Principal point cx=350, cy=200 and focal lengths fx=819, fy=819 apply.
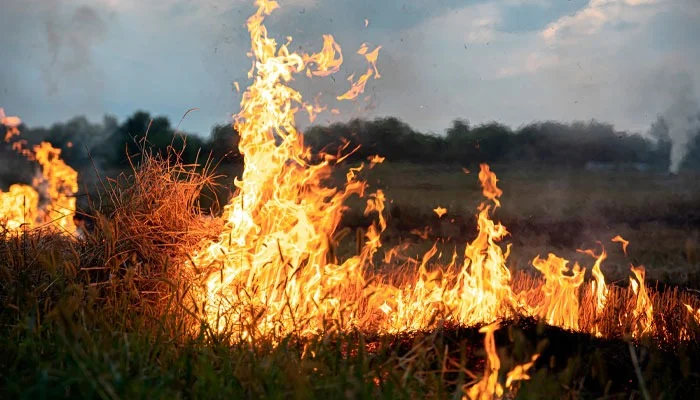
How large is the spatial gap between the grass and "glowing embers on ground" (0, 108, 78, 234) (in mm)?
232

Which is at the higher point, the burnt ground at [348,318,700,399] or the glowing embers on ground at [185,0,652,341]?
the glowing embers on ground at [185,0,652,341]

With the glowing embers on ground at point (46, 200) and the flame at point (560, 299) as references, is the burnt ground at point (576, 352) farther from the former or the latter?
the glowing embers on ground at point (46, 200)

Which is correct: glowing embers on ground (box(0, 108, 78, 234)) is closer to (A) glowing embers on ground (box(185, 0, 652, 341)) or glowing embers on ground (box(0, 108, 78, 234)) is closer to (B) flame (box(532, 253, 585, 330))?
(A) glowing embers on ground (box(185, 0, 652, 341))

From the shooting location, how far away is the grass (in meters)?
3.76

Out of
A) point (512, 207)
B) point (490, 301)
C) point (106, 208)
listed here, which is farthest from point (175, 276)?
point (512, 207)

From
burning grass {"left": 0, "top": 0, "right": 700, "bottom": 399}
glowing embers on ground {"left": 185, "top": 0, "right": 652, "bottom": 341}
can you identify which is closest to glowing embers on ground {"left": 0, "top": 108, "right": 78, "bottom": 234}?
burning grass {"left": 0, "top": 0, "right": 700, "bottom": 399}

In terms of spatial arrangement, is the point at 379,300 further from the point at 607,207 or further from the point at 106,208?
the point at 607,207

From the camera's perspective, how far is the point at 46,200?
42.5 ft

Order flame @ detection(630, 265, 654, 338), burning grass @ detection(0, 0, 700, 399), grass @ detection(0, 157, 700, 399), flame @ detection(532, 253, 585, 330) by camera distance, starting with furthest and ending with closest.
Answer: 1. flame @ detection(532, 253, 585, 330)
2. flame @ detection(630, 265, 654, 338)
3. burning grass @ detection(0, 0, 700, 399)
4. grass @ detection(0, 157, 700, 399)

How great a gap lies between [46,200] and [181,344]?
897 centimetres

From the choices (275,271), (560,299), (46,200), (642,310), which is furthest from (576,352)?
(46,200)

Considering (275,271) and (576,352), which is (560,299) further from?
(275,271)

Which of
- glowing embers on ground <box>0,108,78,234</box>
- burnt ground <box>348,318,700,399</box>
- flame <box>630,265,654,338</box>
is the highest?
glowing embers on ground <box>0,108,78,234</box>

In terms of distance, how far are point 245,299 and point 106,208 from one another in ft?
5.78
